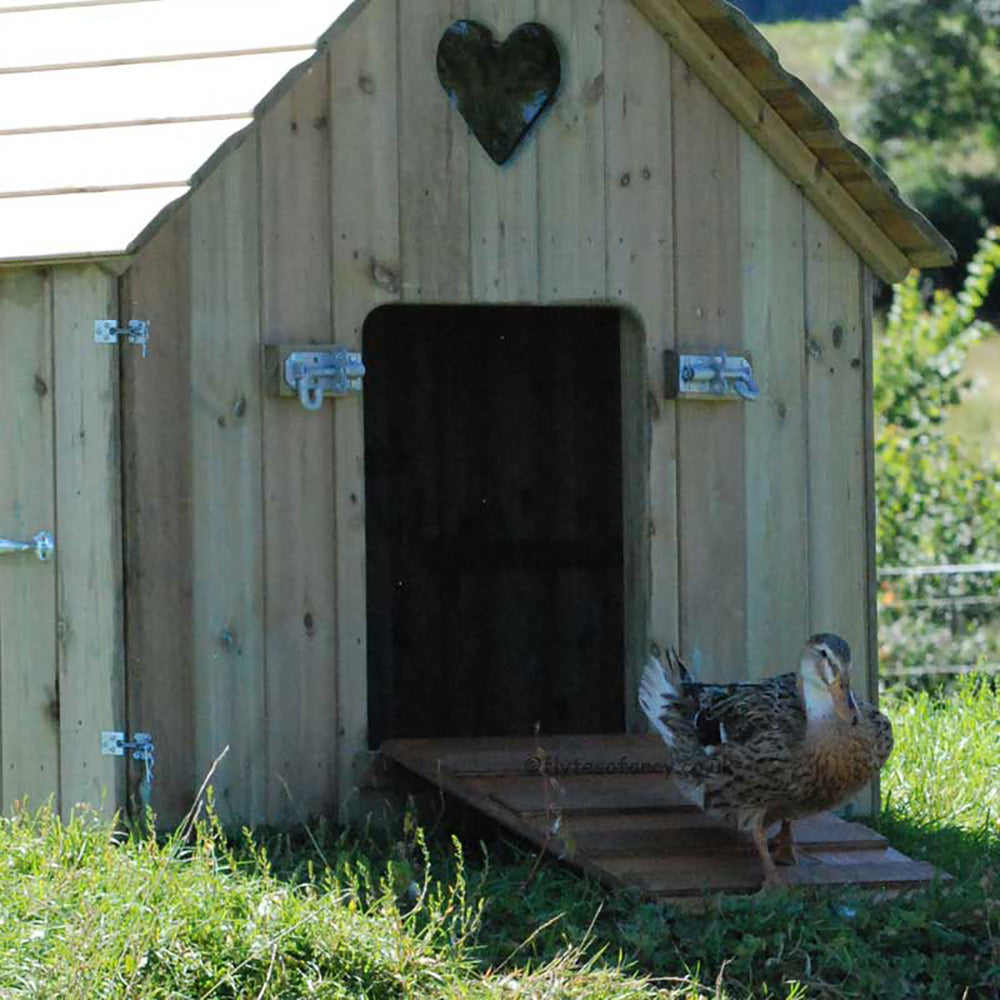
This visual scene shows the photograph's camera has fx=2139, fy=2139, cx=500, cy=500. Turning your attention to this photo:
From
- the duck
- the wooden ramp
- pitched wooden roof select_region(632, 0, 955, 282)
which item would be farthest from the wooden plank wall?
pitched wooden roof select_region(632, 0, 955, 282)

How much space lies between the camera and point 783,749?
21.9ft

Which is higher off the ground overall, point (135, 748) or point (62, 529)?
point (62, 529)

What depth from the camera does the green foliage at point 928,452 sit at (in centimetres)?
1460

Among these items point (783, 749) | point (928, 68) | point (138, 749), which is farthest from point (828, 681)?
point (928, 68)

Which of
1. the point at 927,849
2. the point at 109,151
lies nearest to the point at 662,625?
the point at 927,849

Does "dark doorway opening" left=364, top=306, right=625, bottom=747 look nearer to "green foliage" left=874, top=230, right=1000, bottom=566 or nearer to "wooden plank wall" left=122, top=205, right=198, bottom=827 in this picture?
"wooden plank wall" left=122, top=205, right=198, bottom=827

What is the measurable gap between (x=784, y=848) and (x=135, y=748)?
2.16 m

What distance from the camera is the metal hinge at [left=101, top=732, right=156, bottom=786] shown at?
6992 mm

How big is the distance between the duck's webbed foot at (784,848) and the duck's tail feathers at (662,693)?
1.50ft

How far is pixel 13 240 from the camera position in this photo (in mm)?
6926

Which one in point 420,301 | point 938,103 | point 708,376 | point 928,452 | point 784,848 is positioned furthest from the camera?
point 938,103

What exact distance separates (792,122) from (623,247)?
0.83m

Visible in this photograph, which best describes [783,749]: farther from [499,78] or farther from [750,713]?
[499,78]

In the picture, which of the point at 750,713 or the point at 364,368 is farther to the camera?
the point at 364,368
